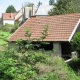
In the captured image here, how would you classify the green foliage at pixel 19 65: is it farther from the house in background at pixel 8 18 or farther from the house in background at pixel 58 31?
the house in background at pixel 8 18

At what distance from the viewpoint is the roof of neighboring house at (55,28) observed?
23.6 m

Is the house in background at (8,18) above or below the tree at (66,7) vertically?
below

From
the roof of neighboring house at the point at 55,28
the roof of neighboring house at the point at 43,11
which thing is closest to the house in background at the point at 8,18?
the roof of neighboring house at the point at 43,11

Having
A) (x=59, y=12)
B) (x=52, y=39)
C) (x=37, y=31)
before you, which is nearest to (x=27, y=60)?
(x=52, y=39)

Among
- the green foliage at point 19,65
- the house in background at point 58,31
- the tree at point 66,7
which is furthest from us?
the tree at point 66,7

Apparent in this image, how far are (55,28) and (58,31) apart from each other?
2.57 feet

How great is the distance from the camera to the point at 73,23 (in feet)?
82.6

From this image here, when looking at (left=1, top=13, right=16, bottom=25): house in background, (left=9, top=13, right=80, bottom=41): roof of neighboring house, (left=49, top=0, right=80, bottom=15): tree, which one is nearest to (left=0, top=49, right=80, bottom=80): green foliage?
(left=9, top=13, right=80, bottom=41): roof of neighboring house

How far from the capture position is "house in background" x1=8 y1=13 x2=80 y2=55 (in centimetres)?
2320

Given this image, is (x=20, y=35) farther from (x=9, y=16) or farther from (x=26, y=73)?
(x=9, y=16)

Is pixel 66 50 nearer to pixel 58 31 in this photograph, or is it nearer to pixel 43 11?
pixel 58 31

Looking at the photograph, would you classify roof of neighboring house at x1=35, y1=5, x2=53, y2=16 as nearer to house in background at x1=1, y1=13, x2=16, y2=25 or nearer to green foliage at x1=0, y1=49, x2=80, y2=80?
green foliage at x1=0, y1=49, x2=80, y2=80

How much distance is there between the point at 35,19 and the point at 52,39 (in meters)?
5.88

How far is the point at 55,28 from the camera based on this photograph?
2538 cm
